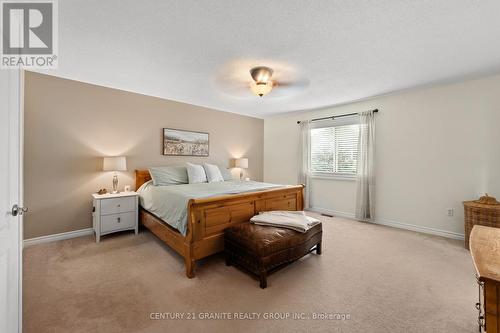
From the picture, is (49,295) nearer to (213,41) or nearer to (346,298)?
(346,298)

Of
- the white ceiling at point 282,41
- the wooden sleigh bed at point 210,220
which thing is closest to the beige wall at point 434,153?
the white ceiling at point 282,41

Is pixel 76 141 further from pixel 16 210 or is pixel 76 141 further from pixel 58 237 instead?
pixel 16 210

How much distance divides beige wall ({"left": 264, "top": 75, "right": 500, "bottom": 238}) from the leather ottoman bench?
229 centimetres

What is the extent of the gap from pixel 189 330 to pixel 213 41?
250cm

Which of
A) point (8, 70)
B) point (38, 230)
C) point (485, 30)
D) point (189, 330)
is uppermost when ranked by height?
point (485, 30)

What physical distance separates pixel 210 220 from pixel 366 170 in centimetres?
320

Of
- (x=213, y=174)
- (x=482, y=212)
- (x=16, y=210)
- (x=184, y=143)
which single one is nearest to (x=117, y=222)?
(x=213, y=174)

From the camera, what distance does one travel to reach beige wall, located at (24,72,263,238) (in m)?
2.87

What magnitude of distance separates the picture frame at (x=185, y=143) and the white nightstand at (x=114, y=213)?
1.19 m

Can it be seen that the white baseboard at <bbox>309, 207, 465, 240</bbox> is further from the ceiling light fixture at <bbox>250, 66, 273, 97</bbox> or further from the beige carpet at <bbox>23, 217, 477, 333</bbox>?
the ceiling light fixture at <bbox>250, 66, 273, 97</bbox>

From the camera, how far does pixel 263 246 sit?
1951mm

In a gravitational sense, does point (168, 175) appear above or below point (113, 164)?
below

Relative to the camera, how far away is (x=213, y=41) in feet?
6.91

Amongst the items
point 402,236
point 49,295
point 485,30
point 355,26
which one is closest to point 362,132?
point 402,236
